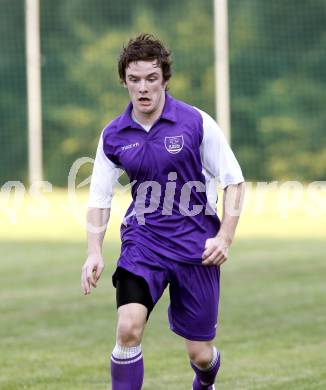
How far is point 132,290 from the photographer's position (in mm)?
4734

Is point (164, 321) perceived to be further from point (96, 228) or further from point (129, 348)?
point (129, 348)

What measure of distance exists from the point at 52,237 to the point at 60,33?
945 centimetres

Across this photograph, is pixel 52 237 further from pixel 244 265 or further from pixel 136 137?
pixel 136 137

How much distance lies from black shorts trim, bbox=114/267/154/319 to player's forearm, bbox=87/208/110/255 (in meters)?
0.16

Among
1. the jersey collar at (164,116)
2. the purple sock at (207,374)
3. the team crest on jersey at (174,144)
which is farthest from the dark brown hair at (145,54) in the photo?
the purple sock at (207,374)

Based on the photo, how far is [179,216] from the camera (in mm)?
4949

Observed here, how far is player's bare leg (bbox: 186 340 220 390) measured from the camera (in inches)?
203

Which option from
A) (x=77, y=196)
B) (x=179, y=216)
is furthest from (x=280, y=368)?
(x=77, y=196)

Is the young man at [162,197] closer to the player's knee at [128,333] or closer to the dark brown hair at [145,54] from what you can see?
the dark brown hair at [145,54]

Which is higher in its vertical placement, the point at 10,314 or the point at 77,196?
the point at 10,314

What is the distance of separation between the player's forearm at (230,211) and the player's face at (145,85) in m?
0.50

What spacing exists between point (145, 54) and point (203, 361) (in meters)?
1.49

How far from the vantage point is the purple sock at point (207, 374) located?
209 inches

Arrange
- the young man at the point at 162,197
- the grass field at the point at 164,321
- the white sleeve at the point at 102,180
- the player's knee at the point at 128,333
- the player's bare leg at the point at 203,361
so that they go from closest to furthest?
the player's knee at the point at 128,333 → the young man at the point at 162,197 → the white sleeve at the point at 102,180 → the player's bare leg at the point at 203,361 → the grass field at the point at 164,321
